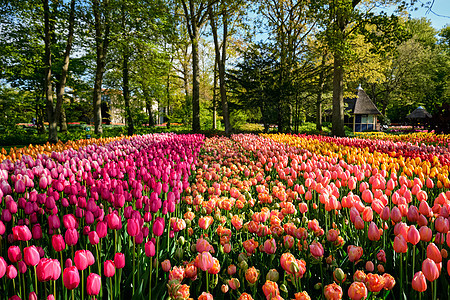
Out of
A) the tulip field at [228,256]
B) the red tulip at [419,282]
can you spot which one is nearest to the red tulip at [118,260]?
the tulip field at [228,256]

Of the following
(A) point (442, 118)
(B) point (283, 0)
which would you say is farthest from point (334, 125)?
(B) point (283, 0)

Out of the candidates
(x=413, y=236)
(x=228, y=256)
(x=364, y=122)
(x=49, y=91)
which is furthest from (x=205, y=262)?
(x=364, y=122)

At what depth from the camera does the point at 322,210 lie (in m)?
2.65

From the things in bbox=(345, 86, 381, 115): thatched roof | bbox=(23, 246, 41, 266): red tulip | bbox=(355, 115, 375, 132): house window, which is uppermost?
bbox=(345, 86, 381, 115): thatched roof

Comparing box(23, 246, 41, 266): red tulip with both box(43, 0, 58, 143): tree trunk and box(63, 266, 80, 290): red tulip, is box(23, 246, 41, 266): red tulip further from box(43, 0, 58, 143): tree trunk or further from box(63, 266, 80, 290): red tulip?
box(43, 0, 58, 143): tree trunk

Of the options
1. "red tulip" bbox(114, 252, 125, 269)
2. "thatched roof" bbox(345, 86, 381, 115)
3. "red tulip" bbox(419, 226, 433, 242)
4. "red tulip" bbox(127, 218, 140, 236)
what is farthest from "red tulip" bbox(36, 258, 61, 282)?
"thatched roof" bbox(345, 86, 381, 115)

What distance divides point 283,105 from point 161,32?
904 centimetres

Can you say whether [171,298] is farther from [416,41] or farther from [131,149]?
[416,41]

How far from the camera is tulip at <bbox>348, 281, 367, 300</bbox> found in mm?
1106

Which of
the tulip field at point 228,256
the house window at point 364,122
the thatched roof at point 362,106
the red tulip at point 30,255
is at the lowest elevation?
the tulip field at point 228,256

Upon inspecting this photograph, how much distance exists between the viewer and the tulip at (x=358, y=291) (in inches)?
43.6

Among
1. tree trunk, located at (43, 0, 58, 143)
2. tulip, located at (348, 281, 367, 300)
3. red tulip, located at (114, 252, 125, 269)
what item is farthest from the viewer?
tree trunk, located at (43, 0, 58, 143)

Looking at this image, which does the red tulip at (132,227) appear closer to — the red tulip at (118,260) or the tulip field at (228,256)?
the tulip field at (228,256)

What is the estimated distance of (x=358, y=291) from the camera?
43.8 inches
